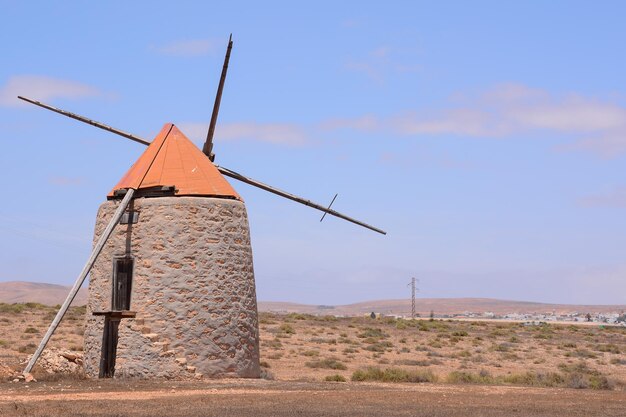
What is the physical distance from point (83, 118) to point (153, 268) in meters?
5.77

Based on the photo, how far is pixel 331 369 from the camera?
27438 millimetres

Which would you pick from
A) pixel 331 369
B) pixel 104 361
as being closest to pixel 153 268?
pixel 104 361

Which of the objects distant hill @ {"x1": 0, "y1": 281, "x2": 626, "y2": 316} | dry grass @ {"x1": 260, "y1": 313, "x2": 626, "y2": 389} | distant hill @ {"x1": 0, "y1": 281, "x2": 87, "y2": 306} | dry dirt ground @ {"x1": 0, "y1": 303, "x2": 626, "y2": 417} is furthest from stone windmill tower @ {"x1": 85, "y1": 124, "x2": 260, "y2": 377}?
distant hill @ {"x1": 0, "y1": 281, "x2": 626, "y2": 316}

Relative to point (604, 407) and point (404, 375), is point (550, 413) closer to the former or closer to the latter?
point (604, 407)

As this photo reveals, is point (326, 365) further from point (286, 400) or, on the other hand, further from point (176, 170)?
point (286, 400)

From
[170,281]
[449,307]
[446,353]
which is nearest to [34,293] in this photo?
[449,307]

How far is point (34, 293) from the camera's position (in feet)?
478

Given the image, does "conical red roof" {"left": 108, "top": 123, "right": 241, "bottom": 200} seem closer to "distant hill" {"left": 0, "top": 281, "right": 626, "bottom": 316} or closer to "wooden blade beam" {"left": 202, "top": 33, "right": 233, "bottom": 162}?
"wooden blade beam" {"left": 202, "top": 33, "right": 233, "bottom": 162}

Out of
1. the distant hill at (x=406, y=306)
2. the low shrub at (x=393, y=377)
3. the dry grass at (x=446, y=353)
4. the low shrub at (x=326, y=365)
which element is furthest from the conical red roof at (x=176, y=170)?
the distant hill at (x=406, y=306)

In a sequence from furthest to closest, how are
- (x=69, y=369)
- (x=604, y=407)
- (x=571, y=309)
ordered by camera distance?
(x=571, y=309)
(x=69, y=369)
(x=604, y=407)

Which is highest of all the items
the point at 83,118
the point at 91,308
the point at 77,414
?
the point at 83,118

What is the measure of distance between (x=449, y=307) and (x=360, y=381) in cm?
15472

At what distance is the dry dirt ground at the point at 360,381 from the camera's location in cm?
1411

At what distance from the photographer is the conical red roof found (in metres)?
18.6
